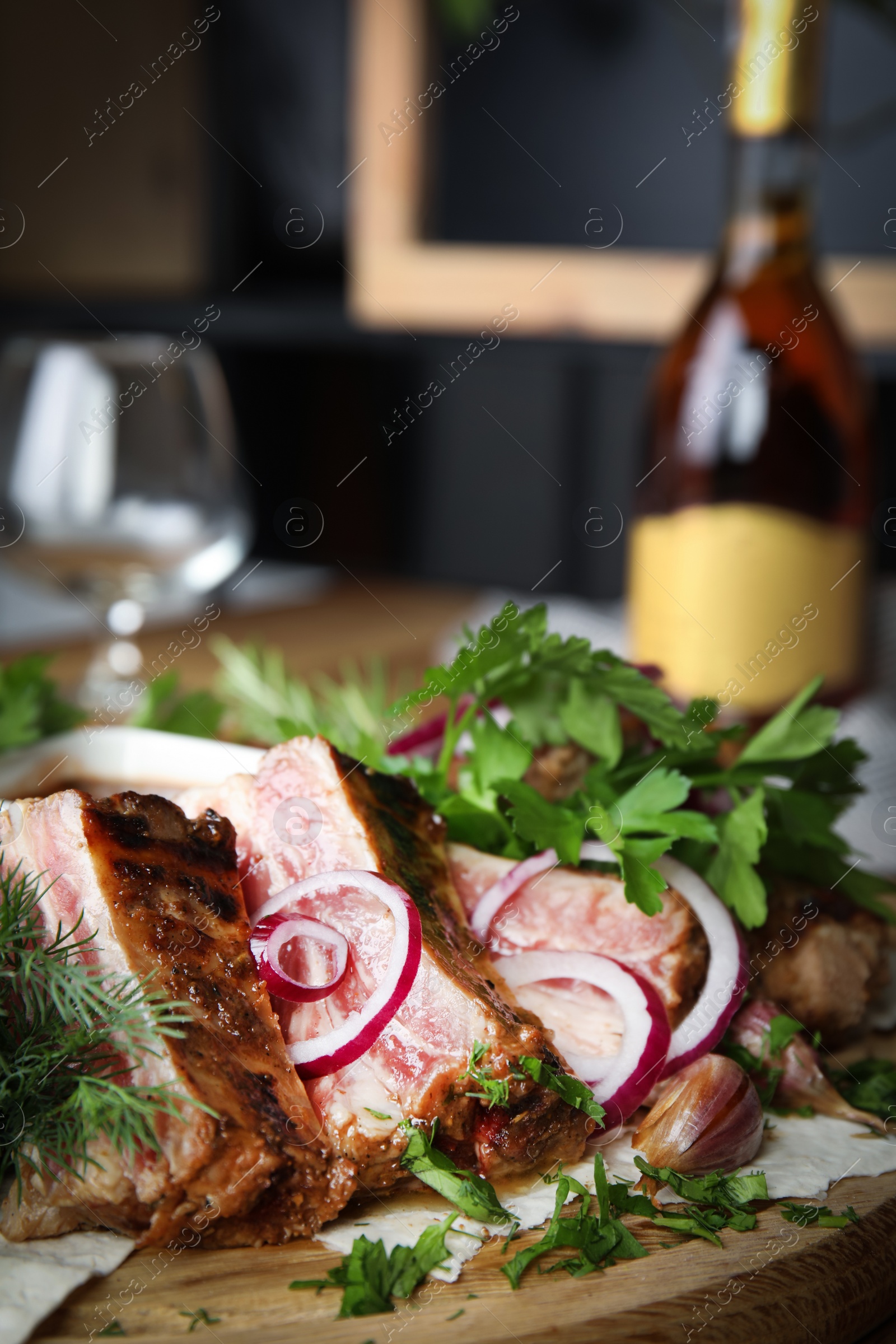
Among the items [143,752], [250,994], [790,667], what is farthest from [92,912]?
[790,667]

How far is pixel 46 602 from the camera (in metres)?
3.88

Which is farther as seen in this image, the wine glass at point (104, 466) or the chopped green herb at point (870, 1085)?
the wine glass at point (104, 466)

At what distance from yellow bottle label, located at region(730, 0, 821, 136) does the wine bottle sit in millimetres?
112

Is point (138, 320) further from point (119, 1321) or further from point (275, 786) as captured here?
point (119, 1321)

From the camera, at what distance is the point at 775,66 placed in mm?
2021

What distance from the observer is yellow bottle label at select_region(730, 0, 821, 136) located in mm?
1997

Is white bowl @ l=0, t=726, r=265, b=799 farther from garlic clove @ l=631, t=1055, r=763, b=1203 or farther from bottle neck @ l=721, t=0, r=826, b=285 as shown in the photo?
bottle neck @ l=721, t=0, r=826, b=285

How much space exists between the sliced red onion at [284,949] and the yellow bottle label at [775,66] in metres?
1.52

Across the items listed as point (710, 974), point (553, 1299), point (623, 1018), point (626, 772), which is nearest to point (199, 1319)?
point (553, 1299)

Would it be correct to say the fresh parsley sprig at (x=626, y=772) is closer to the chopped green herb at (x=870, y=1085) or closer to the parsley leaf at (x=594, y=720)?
the parsley leaf at (x=594, y=720)

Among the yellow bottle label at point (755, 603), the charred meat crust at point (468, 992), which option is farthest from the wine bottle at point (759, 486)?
the charred meat crust at point (468, 992)

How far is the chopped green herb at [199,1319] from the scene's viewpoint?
93cm

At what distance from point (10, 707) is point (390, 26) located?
7.68 feet

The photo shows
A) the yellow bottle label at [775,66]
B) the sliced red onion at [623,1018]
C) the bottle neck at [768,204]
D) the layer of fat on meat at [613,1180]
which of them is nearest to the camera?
the layer of fat on meat at [613,1180]
